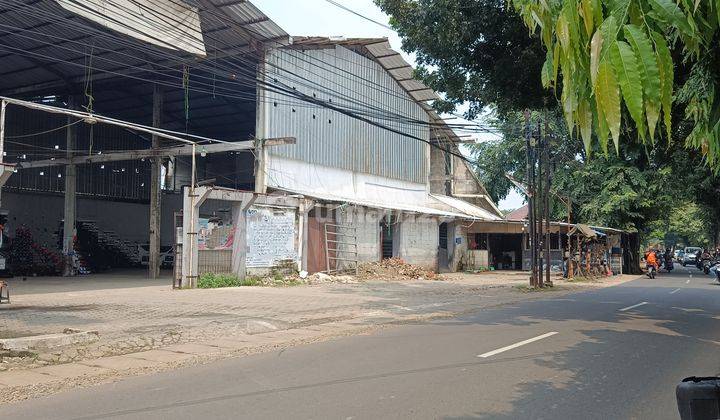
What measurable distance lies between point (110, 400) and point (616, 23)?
5.82m

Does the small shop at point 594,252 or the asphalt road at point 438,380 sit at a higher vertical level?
the small shop at point 594,252

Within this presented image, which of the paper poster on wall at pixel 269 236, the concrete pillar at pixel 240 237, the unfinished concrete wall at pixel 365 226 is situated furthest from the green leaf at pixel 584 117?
the unfinished concrete wall at pixel 365 226

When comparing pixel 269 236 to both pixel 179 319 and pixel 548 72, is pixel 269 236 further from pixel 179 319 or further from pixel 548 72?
pixel 548 72

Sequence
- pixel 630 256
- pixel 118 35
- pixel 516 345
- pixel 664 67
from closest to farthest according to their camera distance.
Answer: pixel 664 67 < pixel 516 345 < pixel 118 35 < pixel 630 256

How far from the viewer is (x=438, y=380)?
266 inches

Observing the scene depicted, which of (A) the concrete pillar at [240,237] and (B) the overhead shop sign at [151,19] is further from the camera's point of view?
(A) the concrete pillar at [240,237]

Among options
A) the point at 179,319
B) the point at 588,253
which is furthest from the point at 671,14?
the point at 588,253

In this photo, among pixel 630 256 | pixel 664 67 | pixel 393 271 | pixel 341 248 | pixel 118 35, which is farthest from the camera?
pixel 630 256

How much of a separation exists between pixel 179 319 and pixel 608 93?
11423 millimetres

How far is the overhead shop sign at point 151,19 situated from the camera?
17828 mm

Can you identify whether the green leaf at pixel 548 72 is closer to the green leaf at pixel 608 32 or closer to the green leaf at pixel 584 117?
the green leaf at pixel 584 117

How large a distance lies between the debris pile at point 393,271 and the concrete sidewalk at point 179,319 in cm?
416

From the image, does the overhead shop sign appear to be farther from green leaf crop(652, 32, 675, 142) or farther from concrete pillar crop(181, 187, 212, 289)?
green leaf crop(652, 32, 675, 142)

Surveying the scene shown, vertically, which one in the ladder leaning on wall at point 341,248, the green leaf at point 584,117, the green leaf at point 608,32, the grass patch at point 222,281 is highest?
the green leaf at point 608,32
